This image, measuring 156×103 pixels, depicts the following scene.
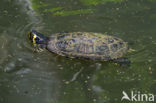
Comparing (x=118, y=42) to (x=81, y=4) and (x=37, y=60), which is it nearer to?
(x=37, y=60)

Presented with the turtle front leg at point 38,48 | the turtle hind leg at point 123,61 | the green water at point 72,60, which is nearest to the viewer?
the green water at point 72,60

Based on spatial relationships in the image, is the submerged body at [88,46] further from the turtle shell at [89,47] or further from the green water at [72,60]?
the green water at [72,60]

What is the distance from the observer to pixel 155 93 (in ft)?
14.6

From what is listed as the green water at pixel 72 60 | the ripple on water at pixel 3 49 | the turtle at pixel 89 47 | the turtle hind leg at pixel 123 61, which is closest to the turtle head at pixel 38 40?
the green water at pixel 72 60

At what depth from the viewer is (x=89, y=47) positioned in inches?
202

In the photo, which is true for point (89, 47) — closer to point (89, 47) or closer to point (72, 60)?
point (89, 47)

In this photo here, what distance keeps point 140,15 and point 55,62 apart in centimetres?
294

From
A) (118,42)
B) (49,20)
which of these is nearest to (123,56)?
(118,42)

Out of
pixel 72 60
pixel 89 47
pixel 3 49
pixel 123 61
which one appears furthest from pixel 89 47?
pixel 3 49

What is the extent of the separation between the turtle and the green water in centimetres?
18

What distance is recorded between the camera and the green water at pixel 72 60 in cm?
446

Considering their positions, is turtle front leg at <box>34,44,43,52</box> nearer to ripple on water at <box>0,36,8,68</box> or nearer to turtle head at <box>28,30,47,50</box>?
turtle head at <box>28,30,47,50</box>

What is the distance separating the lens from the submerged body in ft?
16.8

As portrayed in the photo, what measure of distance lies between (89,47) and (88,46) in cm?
3
